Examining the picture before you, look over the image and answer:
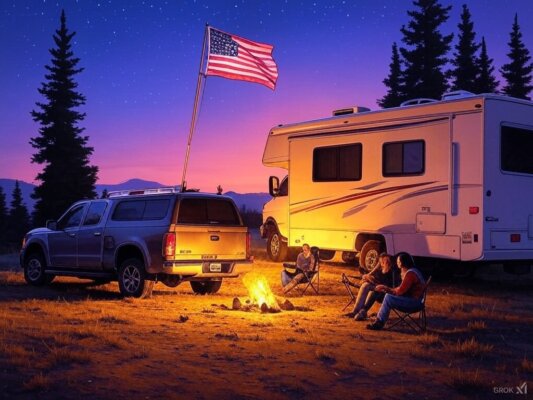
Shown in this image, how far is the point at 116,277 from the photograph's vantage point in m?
13.3

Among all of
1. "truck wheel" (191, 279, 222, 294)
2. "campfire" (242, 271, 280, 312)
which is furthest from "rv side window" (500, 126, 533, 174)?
"truck wheel" (191, 279, 222, 294)

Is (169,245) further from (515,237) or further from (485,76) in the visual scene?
(485,76)

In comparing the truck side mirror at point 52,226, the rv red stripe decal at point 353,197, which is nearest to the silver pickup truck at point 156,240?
the truck side mirror at point 52,226

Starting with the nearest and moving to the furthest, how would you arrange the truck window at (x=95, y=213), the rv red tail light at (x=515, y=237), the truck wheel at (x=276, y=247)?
the rv red tail light at (x=515, y=237) < the truck window at (x=95, y=213) < the truck wheel at (x=276, y=247)

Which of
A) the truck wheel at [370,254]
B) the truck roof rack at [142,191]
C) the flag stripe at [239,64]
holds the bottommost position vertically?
the truck wheel at [370,254]

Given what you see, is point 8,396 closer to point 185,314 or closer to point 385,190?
point 185,314

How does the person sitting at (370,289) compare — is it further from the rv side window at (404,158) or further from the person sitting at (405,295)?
the rv side window at (404,158)

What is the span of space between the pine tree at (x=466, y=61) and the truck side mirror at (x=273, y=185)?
22734 millimetres

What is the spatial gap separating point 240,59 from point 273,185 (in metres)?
3.60

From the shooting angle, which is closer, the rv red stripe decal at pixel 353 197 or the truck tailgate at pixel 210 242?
the truck tailgate at pixel 210 242

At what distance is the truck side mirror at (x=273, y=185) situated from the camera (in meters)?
19.4

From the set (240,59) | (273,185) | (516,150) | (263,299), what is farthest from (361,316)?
(240,59)

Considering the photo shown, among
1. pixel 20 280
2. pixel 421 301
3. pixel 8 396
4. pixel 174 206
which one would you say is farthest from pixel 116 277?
pixel 8 396

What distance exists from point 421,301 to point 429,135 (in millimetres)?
5271
